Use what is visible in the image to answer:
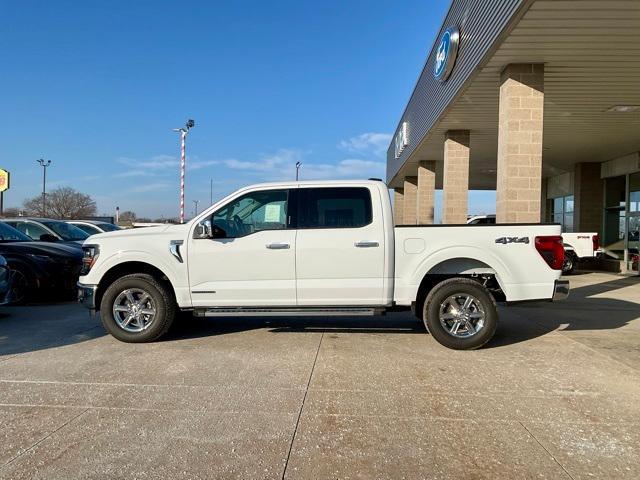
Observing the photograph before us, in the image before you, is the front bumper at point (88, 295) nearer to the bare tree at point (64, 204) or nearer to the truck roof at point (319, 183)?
the truck roof at point (319, 183)

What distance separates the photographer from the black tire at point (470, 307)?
5.95 meters

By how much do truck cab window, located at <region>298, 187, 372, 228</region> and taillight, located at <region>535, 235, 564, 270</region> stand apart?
2120 millimetres

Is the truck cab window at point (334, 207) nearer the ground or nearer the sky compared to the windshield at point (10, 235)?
nearer the sky

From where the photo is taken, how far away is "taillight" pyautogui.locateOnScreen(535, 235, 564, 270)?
19.7ft

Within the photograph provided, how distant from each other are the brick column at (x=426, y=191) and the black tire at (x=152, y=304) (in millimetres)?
15407

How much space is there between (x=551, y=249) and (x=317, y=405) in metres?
3.64

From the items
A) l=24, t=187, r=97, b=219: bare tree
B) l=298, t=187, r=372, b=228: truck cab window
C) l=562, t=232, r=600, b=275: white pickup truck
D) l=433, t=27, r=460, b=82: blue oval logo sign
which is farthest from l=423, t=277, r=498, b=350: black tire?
l=24, t=187, r=97, b=219: bare tree

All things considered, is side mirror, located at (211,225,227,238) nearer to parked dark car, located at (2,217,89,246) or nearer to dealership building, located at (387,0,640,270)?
dealership building, located at (387,0,640,270)

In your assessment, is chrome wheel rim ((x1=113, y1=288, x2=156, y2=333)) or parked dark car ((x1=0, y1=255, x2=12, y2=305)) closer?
chrome wheel rim ((x1=113, y1=288, x2=156, y2=333))

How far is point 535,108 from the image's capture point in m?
9.34

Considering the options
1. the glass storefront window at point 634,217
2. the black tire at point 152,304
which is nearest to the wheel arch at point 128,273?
the black tire at point 152,304

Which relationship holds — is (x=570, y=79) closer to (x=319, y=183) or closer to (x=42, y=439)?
(x=319, y=183)

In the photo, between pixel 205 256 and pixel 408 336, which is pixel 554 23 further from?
pixel 205 256

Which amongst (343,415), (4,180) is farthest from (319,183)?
(4,180)
